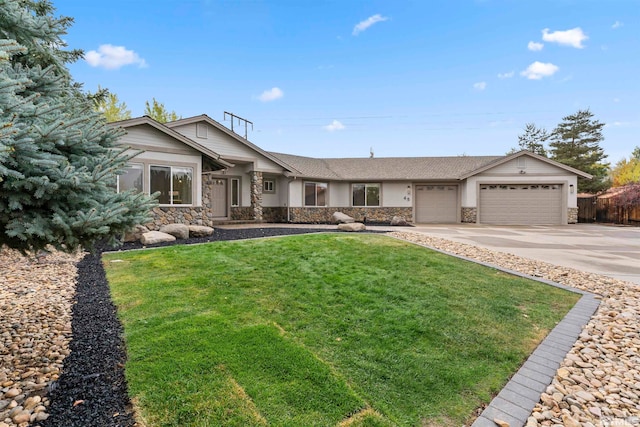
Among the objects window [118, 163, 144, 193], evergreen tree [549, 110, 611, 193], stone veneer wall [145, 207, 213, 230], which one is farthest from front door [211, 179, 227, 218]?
evergreen tree [549, 110, 611, 193]

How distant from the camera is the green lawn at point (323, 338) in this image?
2.28 metres

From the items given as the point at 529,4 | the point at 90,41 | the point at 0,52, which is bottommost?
the point at 0,52

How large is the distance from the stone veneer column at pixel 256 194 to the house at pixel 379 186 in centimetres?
5

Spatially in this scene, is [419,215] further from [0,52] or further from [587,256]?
[0,52]

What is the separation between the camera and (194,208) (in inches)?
461

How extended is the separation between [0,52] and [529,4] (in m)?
17.5

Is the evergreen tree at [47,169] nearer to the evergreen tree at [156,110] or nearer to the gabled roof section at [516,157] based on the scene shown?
the gabled roof section at [516,157]

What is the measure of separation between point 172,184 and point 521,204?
724 inches

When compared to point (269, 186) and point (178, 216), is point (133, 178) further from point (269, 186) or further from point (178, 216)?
point (269, 186)

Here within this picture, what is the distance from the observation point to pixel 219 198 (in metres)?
16.0

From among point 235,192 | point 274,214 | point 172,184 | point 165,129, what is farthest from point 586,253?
point 235,192

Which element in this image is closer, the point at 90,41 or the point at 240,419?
the point at 240,419

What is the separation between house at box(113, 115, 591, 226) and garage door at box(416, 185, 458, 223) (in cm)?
6

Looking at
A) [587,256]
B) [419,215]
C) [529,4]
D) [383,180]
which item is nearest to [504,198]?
[419,215]
